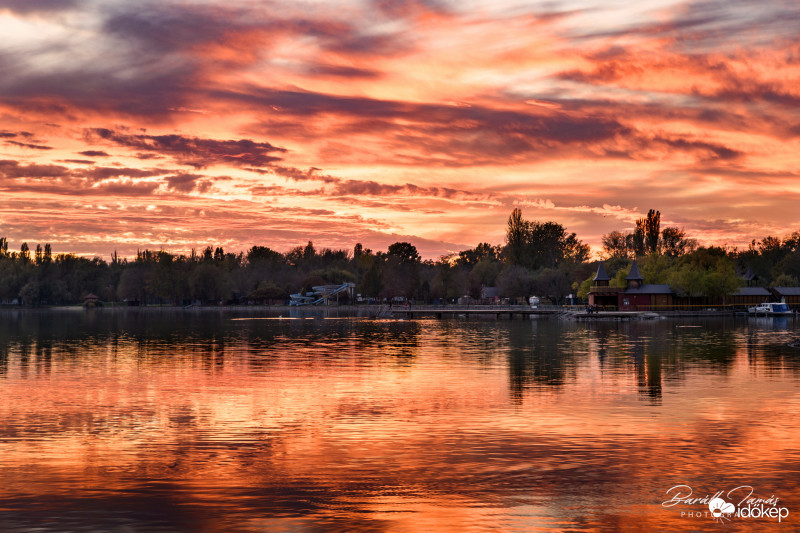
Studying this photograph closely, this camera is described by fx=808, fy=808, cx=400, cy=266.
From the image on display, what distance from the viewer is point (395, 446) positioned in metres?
24.4

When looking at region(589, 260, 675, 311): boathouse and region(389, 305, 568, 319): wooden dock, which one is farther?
region(389, 305, 568, 319): wooden dock

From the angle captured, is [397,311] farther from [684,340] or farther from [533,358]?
[533,358]

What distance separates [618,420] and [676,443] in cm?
438

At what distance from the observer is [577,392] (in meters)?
36.6

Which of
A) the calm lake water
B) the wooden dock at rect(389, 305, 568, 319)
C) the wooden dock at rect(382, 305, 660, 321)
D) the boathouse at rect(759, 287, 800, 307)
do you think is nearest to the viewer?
the calm lake water

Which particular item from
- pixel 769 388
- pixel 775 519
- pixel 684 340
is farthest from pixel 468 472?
pixel 684 340

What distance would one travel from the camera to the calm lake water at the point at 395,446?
17125 mm

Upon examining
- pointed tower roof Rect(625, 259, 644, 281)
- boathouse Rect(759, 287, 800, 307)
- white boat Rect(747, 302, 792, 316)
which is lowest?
white boat Rect(747, 302, 792, 316)

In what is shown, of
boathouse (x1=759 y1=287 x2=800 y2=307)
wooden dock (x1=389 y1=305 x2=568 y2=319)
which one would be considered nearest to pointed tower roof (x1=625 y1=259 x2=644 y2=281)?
wooden dock (x1=389 y1=305 x2=568 y2=319)

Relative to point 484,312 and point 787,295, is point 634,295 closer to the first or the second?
point 484,312

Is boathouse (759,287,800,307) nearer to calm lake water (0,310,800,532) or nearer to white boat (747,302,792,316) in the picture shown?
white boat (747,302,792,316)

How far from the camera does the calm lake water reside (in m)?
17.1

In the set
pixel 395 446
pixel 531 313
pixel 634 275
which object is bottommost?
pixel 395 446

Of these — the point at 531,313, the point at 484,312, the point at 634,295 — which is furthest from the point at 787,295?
the point at 484,312
